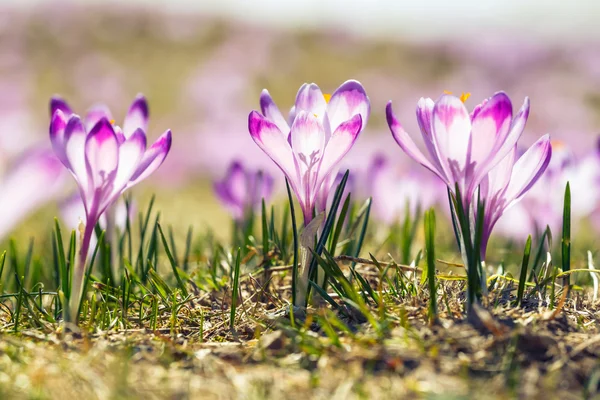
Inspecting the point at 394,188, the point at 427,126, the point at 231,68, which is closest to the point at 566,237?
the point at 427,126

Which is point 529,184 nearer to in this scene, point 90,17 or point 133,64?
Answer: point 133,64

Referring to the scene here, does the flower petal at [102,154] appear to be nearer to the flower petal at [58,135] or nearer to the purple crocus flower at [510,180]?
the flower petal at [58,135]

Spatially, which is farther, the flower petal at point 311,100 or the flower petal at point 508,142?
the flower petal at point 311,100


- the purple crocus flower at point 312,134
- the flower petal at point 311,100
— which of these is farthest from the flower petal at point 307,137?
the flower petal at point 311,100

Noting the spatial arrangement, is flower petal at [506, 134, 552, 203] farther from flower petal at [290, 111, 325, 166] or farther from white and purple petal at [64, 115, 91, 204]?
white and purple petal at [64, 115, 91, 204]

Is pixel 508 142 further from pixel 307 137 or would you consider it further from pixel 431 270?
pixel 307 137

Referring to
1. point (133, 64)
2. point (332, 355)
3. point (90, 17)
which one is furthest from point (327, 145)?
point (90, 17)
